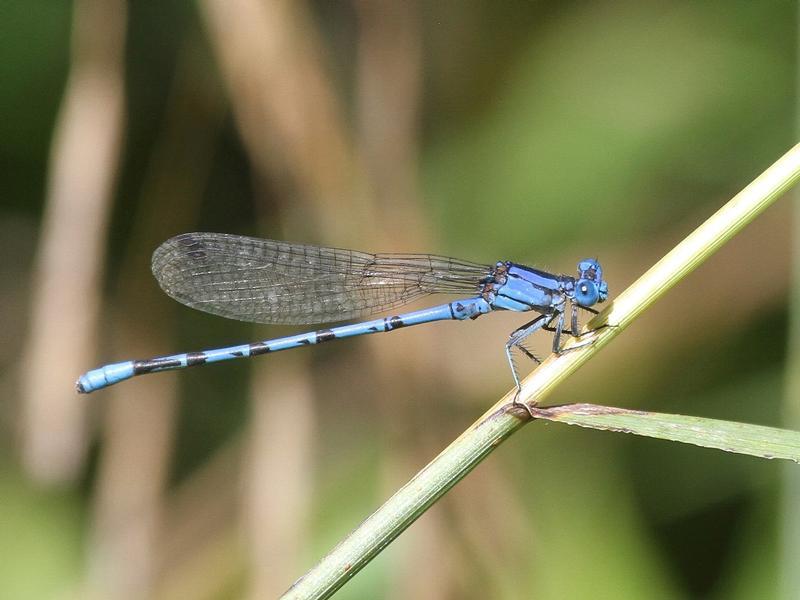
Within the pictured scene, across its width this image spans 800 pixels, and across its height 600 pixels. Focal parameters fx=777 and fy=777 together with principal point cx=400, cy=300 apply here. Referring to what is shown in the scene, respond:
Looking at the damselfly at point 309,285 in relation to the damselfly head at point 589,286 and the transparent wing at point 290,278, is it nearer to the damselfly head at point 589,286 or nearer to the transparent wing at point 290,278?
the transparent wing at point 290,278

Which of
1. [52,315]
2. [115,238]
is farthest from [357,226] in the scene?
[52,315]

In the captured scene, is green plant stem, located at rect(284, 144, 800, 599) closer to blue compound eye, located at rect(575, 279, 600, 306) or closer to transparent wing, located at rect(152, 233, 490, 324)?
blue compound eye, located at rect(575, 279, 600, 306)

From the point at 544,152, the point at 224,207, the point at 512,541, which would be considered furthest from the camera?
the point at 224,207

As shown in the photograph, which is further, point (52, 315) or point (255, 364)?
point (255, 364)

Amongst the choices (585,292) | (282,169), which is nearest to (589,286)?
(585,292)

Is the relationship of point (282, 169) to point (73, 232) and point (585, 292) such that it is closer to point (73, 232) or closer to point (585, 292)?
point (73, 232)

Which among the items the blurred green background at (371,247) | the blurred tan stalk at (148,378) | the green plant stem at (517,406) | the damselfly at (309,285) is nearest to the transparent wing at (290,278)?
the damselfly at (309,285)

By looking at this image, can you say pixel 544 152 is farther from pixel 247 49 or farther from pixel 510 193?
pixel 247 49
